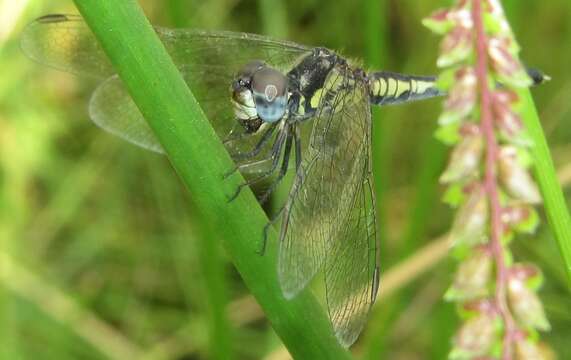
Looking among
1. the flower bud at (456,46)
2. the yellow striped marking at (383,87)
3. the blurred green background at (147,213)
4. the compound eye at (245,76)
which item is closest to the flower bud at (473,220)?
the flower bud at (456,46)

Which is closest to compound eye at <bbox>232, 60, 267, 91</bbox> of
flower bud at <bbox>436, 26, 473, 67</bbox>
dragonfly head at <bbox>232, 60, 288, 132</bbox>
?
dragonfly head at <bbox>232, 60, 288, 132</bbox>

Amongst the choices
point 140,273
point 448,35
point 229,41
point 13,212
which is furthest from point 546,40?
point 448,35

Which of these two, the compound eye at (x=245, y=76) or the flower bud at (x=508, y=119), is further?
the compound eye at (x=245, y=76)

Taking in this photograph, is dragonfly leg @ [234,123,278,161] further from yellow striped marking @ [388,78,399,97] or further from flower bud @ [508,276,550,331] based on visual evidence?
flower bud @ [508,276,550,331]

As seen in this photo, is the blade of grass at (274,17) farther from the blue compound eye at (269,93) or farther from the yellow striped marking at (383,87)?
the blue compound eye at (269,93)

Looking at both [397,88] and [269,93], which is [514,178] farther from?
[397,88]

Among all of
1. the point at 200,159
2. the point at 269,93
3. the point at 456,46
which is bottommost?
the point at 269,93

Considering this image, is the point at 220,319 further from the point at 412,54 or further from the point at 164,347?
the point at 412,54

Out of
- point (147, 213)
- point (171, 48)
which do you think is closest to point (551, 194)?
point (171, 48)
